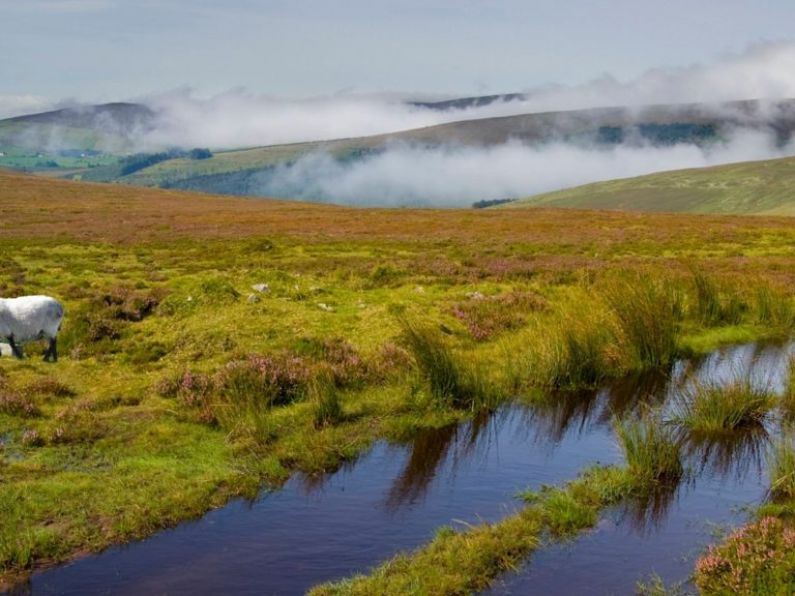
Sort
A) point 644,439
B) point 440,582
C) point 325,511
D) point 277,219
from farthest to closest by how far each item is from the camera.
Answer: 1. point 277,219
2. point 644,439
3. point 325,511
4. point 440,582

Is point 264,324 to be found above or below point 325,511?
above

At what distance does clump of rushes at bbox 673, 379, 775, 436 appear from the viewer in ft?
49.0

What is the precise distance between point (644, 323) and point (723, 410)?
194 inches

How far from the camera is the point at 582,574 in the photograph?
9859 millimetres

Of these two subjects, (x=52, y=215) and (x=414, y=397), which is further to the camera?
(x=52, y=215)

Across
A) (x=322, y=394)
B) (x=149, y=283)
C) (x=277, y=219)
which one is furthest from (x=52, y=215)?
(x=322, y=394)

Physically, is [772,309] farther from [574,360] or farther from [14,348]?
[14,348]

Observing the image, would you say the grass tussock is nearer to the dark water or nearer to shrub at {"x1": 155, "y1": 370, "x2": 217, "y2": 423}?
the dark water

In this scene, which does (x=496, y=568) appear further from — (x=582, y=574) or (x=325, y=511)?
(x=325, y=511)

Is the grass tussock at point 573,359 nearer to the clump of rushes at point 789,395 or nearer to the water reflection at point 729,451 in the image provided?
the water reflection at point 729,451

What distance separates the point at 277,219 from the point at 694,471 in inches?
2902

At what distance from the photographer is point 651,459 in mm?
12516

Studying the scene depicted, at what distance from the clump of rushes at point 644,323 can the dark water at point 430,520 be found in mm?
4100

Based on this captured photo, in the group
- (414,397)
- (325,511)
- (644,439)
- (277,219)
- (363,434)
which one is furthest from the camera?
(277,219)
